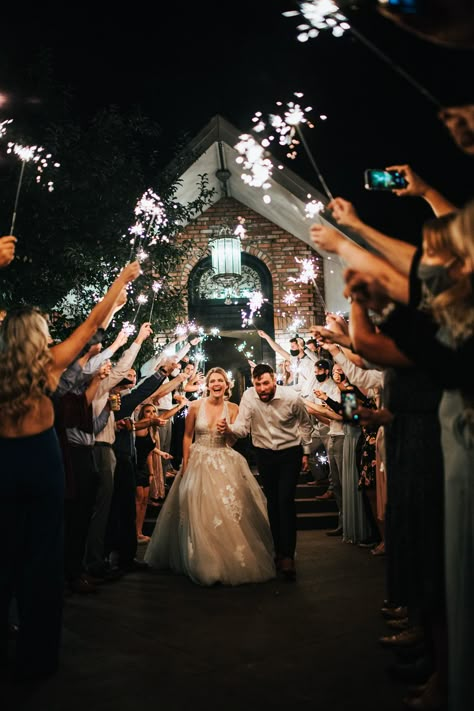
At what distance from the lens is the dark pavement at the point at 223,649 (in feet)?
9.80

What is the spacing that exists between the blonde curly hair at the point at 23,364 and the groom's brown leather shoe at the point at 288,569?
10.9ft

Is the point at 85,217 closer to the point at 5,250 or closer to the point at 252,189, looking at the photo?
the point at 5,250

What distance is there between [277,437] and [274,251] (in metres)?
7.65

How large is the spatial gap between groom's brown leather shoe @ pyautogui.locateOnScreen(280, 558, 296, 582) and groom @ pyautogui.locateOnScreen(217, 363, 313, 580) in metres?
0.13

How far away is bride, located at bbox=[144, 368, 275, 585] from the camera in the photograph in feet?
18.5

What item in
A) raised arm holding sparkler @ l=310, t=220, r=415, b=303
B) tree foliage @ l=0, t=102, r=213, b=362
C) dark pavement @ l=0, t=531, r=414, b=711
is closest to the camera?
raised arm holding sparkler @ l=310, t=220, r=415, b=303

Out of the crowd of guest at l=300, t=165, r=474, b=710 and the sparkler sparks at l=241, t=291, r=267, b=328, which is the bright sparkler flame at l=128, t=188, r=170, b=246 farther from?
the crowd of guest at l=300, t=165, r=474, b=710

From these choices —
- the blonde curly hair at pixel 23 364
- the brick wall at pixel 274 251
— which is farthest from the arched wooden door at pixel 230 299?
the blonde curly hair at pixel 23 364

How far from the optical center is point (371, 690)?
120 inches

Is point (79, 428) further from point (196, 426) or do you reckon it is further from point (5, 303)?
point (5, 303)

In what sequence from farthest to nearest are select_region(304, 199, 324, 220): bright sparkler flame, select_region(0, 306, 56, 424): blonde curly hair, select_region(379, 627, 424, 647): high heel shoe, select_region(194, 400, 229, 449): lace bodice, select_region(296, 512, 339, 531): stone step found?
select_region(304, 199, 324, 220): bright sparkler flame, select_region(296, 512, 339, 531): stone step, select_region(194, 400, 229, 449): lace bodice, select_region(379, 627, 424, 647): high heel shoe, select_region(0, 306, 56, 424): blonde curly hair

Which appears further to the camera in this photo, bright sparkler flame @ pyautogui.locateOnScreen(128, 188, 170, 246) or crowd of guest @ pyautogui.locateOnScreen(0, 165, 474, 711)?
bright sparkler flame @ pyautogui.locateOnScreen(128, 188, 170, 246)

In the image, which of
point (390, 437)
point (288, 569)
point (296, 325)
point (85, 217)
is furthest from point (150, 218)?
point (390, 437)

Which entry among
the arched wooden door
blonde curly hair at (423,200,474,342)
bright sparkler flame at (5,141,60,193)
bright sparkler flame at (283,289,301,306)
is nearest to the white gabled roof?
bright sparkler flame at (283,289,301,306)
